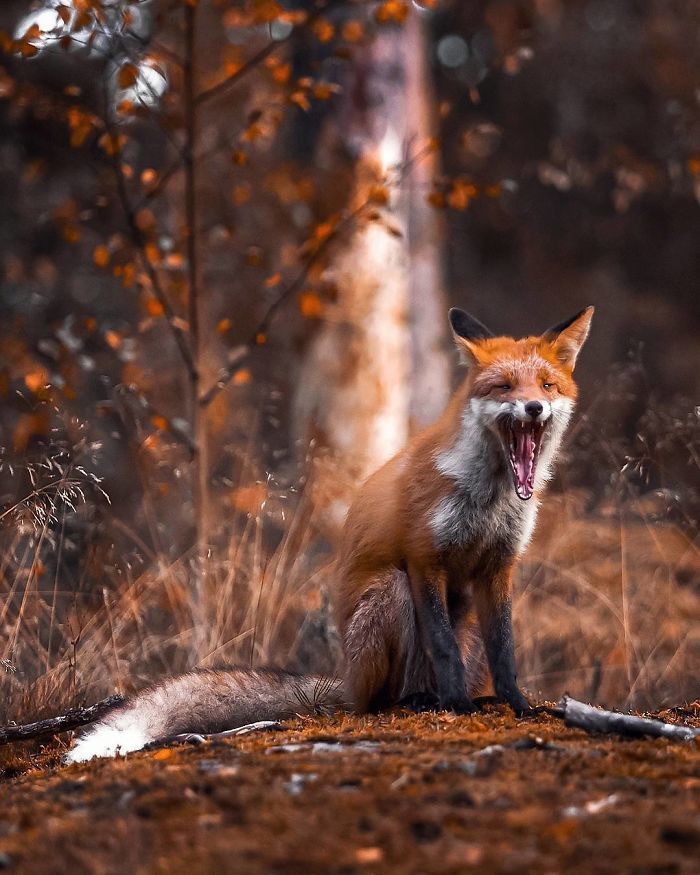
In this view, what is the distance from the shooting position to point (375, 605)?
14.8 ft

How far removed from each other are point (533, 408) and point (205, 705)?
1.89 m

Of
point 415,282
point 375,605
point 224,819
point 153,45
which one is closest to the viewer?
point 224,819

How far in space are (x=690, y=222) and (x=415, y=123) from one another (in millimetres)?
10674

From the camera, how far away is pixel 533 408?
4.20 metres

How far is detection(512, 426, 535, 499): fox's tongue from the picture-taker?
4.41m

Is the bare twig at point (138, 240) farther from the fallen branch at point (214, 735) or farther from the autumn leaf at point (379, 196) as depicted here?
the fallen branch at point (214, 735)

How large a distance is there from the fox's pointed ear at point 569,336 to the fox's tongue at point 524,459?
1.62 ft

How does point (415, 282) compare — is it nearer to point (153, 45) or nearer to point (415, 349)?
point (415, 349)

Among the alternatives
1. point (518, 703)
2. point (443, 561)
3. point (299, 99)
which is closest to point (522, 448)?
point (443, 561)

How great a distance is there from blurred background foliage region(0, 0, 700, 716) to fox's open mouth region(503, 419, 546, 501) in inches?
41.1

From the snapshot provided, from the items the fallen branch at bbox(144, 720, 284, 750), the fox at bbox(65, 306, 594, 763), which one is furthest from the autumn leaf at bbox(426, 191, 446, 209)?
the fallen branch at bbox(144, 720, 284, 750)

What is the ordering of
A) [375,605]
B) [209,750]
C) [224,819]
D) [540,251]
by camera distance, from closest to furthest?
[224,819] < [209,750] < [375,605] < [540,251]

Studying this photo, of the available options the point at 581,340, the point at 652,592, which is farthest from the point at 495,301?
the point at 581,340

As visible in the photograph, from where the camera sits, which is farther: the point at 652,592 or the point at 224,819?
the point at 652,592
